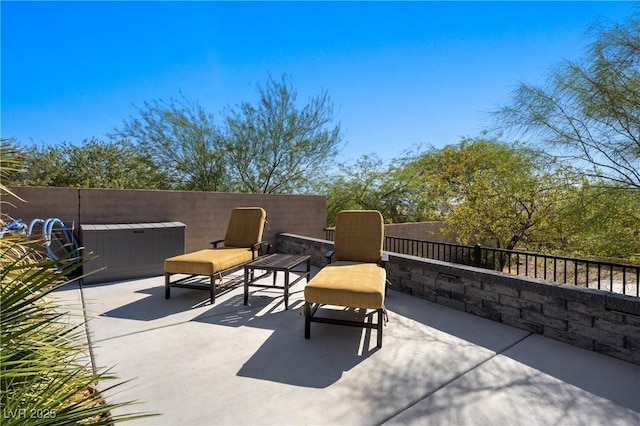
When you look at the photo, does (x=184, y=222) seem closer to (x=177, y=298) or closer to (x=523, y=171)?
(x=177, y=298)

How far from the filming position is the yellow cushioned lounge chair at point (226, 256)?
395 cm

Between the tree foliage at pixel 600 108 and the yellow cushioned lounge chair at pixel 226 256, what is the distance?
435 cm

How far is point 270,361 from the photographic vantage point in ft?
8.15

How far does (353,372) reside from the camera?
2.33m

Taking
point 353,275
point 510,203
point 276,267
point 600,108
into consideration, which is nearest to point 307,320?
point 353,275

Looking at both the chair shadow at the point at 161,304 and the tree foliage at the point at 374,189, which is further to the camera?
the tree foliage at the point at 374,189

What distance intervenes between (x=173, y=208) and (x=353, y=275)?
171 inches

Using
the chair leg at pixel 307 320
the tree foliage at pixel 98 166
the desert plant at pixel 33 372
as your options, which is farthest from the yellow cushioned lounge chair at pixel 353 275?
the tree foliage at pixel 98 166

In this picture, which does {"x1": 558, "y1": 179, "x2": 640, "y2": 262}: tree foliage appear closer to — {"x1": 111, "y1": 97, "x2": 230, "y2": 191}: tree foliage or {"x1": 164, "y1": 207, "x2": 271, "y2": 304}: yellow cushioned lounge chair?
{"x1": 164, "y1": 207, "x2": 271, "y2": 304}: yellow cushioned lounge chair

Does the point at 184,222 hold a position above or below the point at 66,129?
below

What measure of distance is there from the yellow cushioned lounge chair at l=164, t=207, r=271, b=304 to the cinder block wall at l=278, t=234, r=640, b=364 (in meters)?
2.31

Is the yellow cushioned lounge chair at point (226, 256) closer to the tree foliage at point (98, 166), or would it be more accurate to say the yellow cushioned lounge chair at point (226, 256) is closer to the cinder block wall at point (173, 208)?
the cinder block wall at point (173, 208)

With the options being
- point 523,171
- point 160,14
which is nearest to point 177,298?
point 160,14

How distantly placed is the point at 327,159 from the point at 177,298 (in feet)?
24.2
